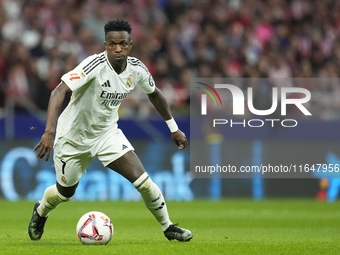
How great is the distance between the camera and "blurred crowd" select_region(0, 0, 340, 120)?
48.7 ft

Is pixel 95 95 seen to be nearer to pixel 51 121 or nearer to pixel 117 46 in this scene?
pixel 117 46

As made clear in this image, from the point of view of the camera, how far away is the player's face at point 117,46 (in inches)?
265

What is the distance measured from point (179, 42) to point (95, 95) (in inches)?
426

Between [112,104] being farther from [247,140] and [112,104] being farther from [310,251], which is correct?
[247,140]

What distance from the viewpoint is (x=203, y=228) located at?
376 inches

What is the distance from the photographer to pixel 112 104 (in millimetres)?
6957

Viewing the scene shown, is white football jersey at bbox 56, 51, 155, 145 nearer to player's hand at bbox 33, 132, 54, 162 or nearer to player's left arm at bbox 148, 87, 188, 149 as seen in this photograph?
player's left arm at bbox 148, 87, 188, 149

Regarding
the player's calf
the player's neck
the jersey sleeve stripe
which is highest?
the jersey sleeve stripe

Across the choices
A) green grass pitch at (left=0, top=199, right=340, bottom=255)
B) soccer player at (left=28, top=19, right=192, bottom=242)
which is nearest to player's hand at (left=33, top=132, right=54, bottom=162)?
soccer player at (left=28, top=19, right=192, bottom=242)

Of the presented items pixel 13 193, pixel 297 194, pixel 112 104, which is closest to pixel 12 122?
pixel 13 193

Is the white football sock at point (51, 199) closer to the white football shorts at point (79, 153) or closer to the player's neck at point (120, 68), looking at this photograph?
the white football shorts at point (79, 153)

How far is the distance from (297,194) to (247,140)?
1.72 m

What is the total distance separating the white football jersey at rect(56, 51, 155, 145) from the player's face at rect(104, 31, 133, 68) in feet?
0.37

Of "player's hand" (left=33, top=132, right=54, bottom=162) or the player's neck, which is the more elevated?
the player's neck
